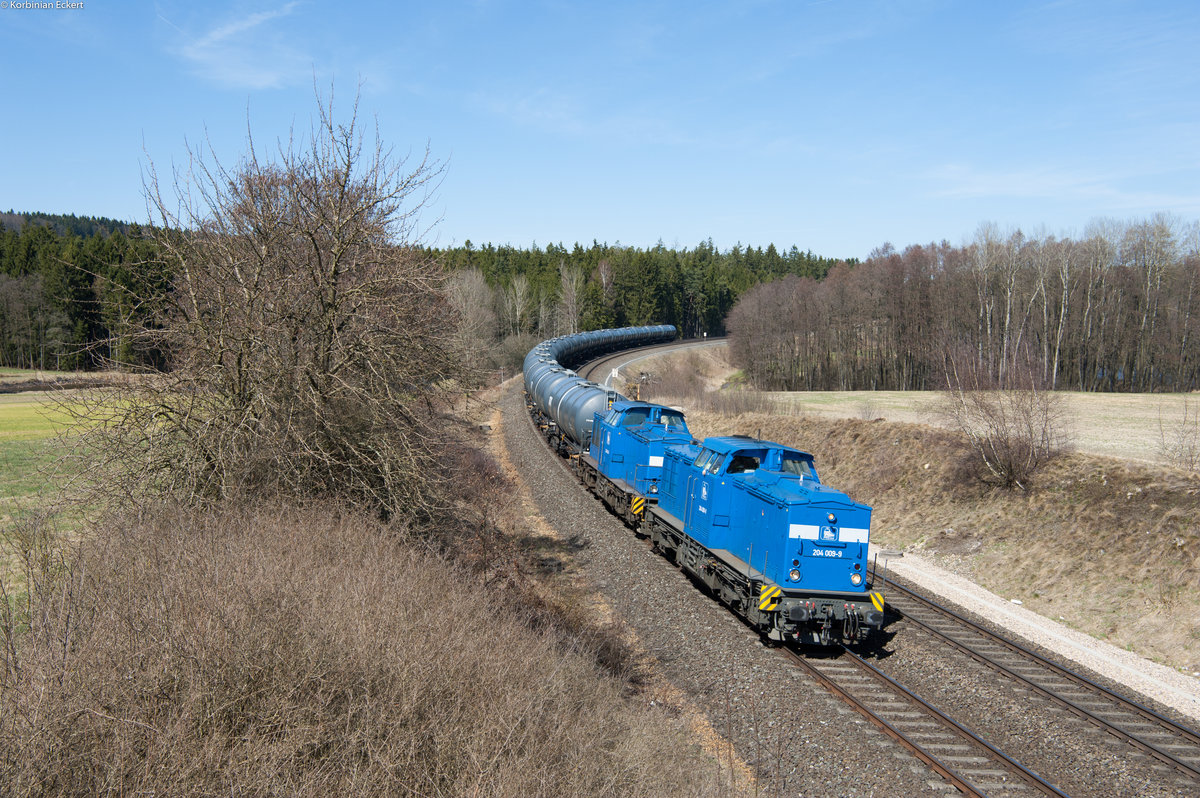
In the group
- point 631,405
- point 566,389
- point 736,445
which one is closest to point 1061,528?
point 736,445

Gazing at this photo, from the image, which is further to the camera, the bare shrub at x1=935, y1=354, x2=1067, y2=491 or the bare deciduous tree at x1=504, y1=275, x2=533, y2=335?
the bare deciduous tree at x1=504, y1=275, x2=533, y2=335

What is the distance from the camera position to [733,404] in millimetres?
34031

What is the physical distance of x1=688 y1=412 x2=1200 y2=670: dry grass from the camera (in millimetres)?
13672

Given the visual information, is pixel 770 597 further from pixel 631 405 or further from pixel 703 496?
pixel 631 405

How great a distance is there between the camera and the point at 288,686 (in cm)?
544

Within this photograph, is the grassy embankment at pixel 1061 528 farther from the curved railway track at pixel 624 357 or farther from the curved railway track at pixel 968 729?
the curved railway track at pixel 624 357

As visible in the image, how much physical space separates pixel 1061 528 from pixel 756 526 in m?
9.86

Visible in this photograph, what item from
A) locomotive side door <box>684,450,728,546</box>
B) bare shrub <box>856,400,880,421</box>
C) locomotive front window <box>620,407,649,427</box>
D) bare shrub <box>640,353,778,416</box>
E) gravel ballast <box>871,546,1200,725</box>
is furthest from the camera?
bare shrub <box>640,353,778,416</box>

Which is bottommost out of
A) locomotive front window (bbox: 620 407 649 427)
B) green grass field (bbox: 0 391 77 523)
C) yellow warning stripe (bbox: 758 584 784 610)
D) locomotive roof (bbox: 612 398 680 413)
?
yellow warning stripe (bbox: 758 584 784 610)

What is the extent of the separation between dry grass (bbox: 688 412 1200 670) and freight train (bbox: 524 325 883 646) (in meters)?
5.51

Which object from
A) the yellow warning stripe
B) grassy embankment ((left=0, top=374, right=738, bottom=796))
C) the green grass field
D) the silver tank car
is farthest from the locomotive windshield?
the green grass field

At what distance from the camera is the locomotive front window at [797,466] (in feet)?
44.6

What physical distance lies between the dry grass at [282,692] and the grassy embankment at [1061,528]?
36.2 ft

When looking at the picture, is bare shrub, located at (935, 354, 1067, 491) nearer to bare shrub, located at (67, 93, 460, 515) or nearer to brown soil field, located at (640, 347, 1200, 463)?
brown soil field, located at (640, 347, 1200, 463)
